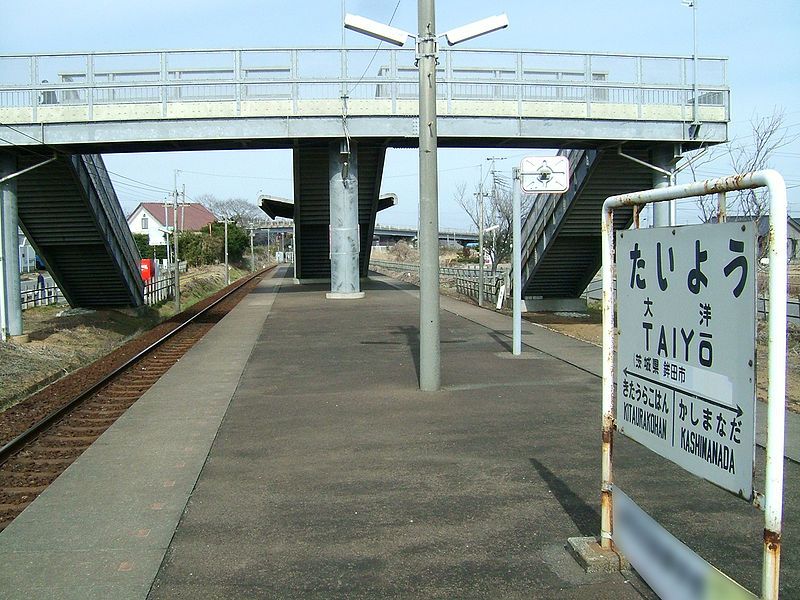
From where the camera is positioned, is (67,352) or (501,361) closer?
(501,361)

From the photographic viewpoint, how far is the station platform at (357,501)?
4.19 metres

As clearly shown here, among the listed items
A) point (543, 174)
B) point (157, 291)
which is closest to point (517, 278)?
point (543, 174)

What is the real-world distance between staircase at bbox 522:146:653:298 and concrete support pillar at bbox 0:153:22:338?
13824 mm

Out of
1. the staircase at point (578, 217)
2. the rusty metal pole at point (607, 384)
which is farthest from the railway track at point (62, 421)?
the staircase at point (578, 217)

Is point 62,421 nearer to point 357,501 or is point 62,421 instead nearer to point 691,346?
point 357,501

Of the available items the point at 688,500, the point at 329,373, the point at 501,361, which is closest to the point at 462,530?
the point at 688,500

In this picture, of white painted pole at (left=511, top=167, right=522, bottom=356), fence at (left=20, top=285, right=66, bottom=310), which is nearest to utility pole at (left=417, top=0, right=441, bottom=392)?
white painted pole at (left=511, top=167, right=522, bottom=356)

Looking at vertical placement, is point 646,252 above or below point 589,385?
above

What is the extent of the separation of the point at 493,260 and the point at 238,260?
54.0 m

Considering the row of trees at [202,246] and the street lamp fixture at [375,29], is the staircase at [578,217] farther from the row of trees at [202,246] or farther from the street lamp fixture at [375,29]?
the row of trees at [202,246]

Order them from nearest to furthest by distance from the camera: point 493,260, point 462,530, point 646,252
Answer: point 646,252 → point 462,530 → point 493,260

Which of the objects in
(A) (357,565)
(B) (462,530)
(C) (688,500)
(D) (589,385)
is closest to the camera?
(A) (357,565)

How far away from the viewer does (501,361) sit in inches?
462

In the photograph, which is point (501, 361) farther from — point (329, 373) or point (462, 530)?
point (462, 530)
